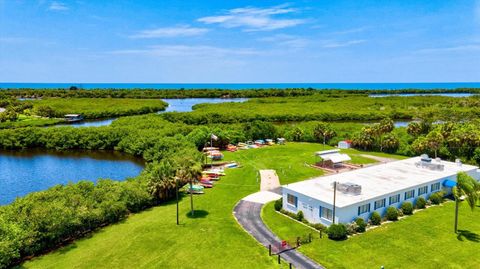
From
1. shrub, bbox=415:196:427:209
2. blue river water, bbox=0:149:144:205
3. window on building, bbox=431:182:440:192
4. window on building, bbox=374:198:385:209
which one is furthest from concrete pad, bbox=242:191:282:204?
blue river water, bbox=0:149:144:205

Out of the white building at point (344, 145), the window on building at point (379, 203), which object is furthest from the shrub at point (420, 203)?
the white building at point (344, 145)

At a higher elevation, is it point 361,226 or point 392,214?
point 392,214

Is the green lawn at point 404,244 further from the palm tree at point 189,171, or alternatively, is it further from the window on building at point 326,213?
the palm tree at point 189,171

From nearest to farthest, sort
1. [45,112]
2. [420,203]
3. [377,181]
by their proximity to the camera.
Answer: [420,203] < [377,181] < [45,112]

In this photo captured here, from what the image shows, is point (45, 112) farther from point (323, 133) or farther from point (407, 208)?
point (407, 208)

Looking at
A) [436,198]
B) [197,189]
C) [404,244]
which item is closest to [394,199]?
[436,198]

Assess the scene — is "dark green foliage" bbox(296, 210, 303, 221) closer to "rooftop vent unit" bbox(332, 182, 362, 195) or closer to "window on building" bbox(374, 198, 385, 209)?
"rooftop vent unit" bbox(332, 182, 362, 195)
